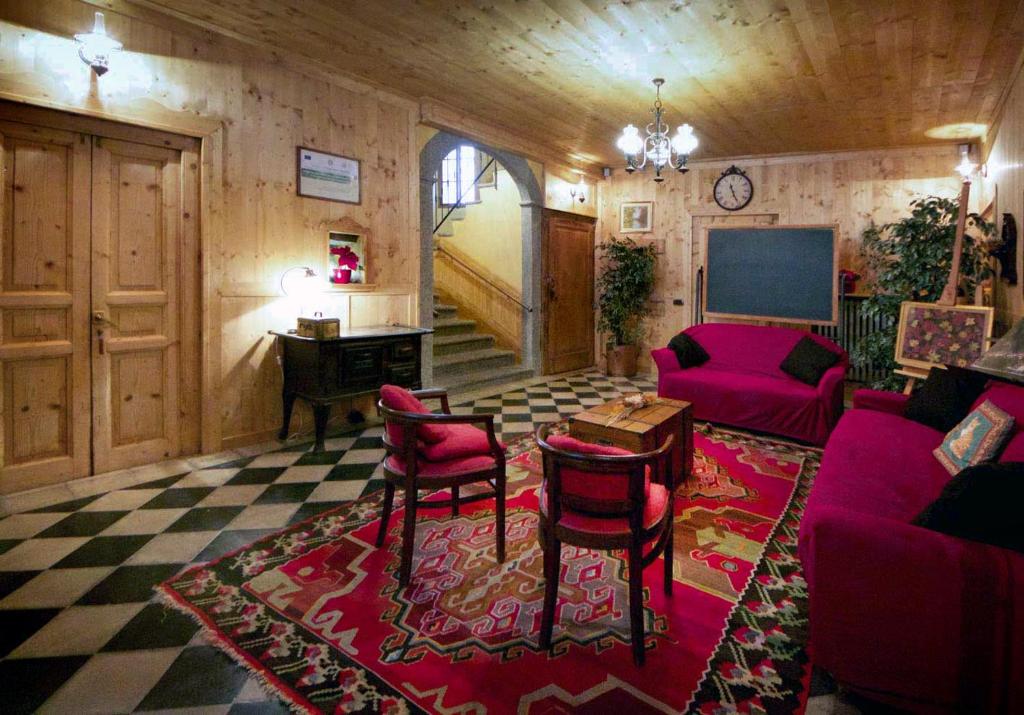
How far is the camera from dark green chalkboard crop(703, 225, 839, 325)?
5391 mm

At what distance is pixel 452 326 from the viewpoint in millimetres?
7062

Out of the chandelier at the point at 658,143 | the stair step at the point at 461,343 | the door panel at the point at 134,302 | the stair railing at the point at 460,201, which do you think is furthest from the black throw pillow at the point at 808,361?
the door panel at the point at 134,302

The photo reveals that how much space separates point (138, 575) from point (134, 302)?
6.37 ft

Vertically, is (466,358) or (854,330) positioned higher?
(854,330)

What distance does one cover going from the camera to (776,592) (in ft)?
7.40

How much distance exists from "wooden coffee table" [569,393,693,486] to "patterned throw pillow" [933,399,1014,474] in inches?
46.9

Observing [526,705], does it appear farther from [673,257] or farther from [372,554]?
[673,257]

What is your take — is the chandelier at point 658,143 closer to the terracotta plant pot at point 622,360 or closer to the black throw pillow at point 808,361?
the black throw pillow at point 808,361

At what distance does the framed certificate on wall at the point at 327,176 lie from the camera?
4.30 meters

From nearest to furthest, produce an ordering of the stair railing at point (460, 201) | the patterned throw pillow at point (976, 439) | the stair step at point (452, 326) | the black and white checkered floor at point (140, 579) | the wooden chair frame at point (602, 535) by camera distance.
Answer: the black and white checkered floor at point (140, 579)
the wooden chair frame at point (602, 535)
the patterned throw pillow at point (976, 439)
the stair step at point (452, 326)
the stair railing at point (460, 201)

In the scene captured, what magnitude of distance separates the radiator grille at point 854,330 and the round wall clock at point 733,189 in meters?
1.75

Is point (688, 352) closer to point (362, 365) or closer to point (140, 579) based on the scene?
point (362, 365)

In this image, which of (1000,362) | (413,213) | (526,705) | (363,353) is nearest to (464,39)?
(413,213)

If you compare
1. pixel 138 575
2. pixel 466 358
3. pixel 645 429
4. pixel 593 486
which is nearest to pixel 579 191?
pixel 466 358
